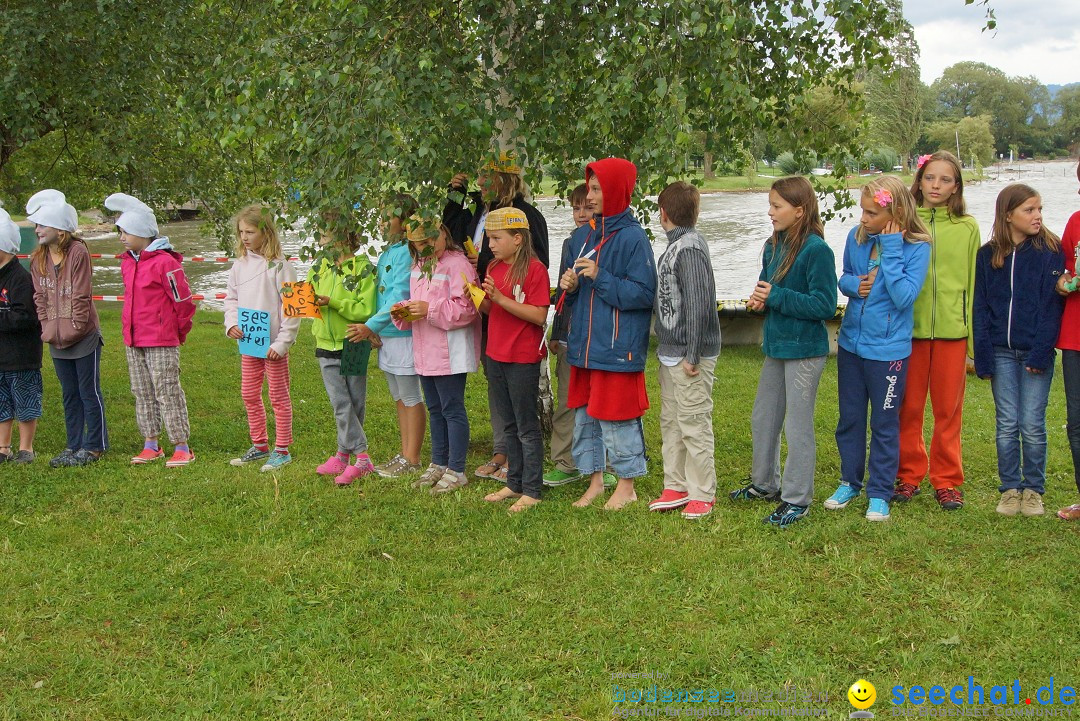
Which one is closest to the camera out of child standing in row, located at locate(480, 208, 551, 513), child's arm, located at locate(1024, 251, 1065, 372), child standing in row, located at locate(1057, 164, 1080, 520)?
child standing in row, located at locate(1057, 164, 1080, 520)

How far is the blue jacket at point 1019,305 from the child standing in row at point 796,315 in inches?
32.2

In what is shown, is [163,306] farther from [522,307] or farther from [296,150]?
[522,307]

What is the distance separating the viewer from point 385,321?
5.87 meters

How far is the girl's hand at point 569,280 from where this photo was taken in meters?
5.23

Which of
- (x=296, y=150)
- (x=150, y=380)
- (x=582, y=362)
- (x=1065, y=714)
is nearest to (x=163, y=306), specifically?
(x=150, y=380)

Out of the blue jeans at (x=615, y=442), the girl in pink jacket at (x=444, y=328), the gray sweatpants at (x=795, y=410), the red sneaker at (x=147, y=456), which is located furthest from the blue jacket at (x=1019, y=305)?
the red sneaker at (x=147, y=456)

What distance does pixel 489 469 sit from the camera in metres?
6.27

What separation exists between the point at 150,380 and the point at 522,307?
113 inches

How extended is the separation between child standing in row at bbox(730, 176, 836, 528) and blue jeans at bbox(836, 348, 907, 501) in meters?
0.25

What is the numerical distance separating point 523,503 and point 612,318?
1157mm

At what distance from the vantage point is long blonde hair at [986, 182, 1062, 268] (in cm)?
494

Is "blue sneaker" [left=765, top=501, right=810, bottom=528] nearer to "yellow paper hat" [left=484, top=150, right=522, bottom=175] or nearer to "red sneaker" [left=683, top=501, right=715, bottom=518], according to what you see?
"red sneaker" [left=683, top=501, right=715, bottom=518]

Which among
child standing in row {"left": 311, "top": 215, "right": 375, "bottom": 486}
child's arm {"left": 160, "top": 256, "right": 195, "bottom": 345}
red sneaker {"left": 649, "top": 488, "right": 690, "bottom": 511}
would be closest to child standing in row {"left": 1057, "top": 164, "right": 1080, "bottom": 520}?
red sneaker {"left": 649, "top": 488, "right": 690, "bottom": 511}

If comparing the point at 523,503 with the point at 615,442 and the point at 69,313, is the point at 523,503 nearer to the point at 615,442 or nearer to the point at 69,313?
the point at 615,442
